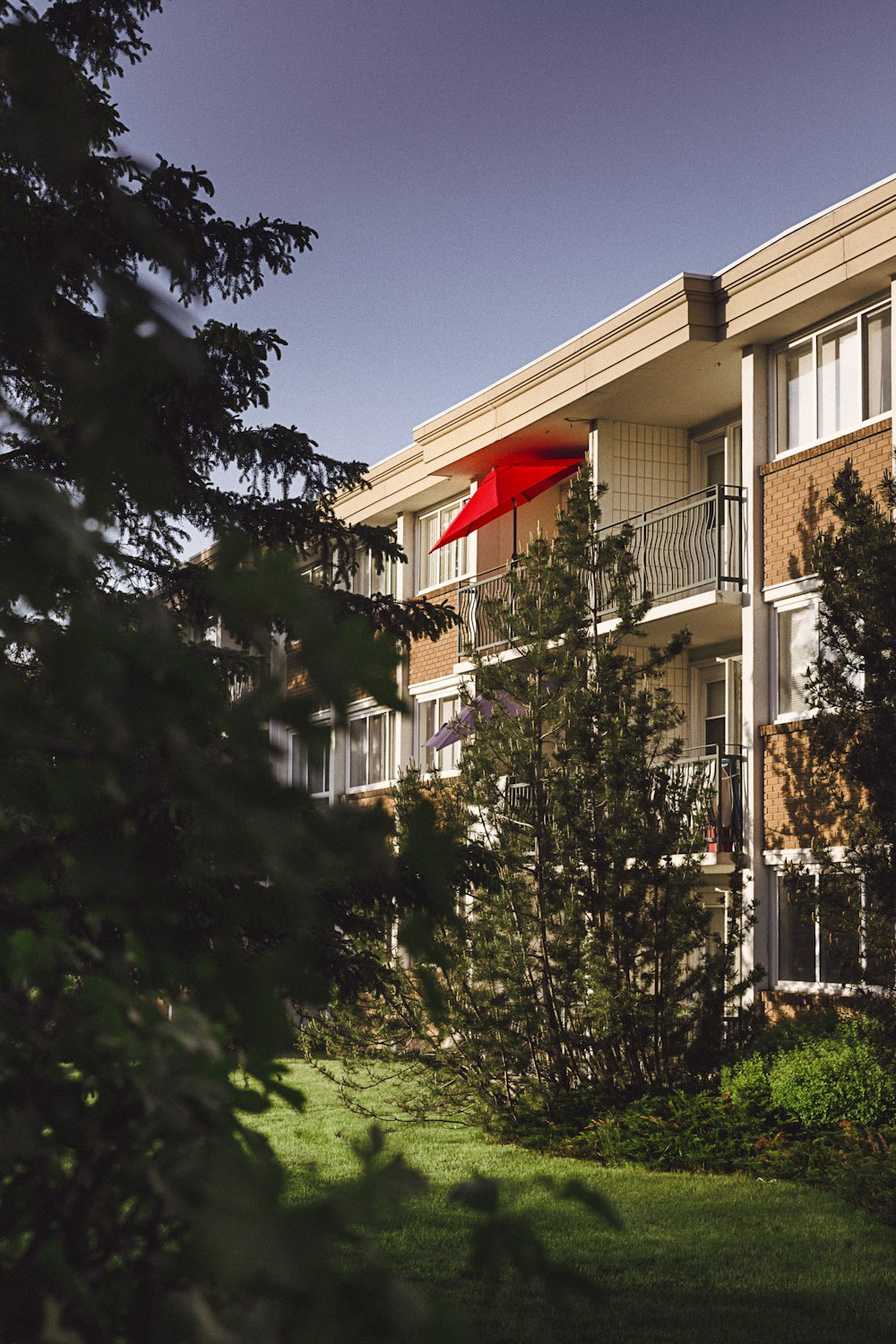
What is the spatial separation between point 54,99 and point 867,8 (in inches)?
765

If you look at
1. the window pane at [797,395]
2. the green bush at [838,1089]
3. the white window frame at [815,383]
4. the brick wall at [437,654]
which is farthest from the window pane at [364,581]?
the green bush at [838,1089]

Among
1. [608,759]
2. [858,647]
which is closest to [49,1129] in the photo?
[858,647]

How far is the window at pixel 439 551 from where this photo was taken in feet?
89.2

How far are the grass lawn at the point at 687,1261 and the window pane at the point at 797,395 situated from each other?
939 centimetres

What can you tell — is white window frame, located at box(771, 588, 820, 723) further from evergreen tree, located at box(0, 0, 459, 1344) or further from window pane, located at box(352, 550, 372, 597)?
evergreen tree, located at box(0, 0, 459, 1344)

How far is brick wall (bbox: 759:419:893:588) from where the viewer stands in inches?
647

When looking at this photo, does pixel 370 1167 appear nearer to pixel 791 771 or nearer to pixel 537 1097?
pixel 537 1097

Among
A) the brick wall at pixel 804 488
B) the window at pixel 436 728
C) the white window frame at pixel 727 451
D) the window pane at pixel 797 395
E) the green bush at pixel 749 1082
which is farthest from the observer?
the window at pixel 436 728

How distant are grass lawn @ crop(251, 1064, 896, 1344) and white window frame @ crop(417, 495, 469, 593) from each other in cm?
1553

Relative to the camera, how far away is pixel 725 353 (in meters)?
18.9

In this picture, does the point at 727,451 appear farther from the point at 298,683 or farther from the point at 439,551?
the point at 298,683

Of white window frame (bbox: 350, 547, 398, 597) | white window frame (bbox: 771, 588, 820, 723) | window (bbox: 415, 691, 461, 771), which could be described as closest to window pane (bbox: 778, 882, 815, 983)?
white window frame (bbox: 771, 588, 820, 723)

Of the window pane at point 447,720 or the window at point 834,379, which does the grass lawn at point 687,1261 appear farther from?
the window pane at point 447,720

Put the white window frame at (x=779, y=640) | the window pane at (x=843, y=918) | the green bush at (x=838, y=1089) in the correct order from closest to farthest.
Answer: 1. the window pane at (x=843, y=918)
2. the green bush at (x=838, y=1089)
3. the white window frame at (x=779, y=640)
